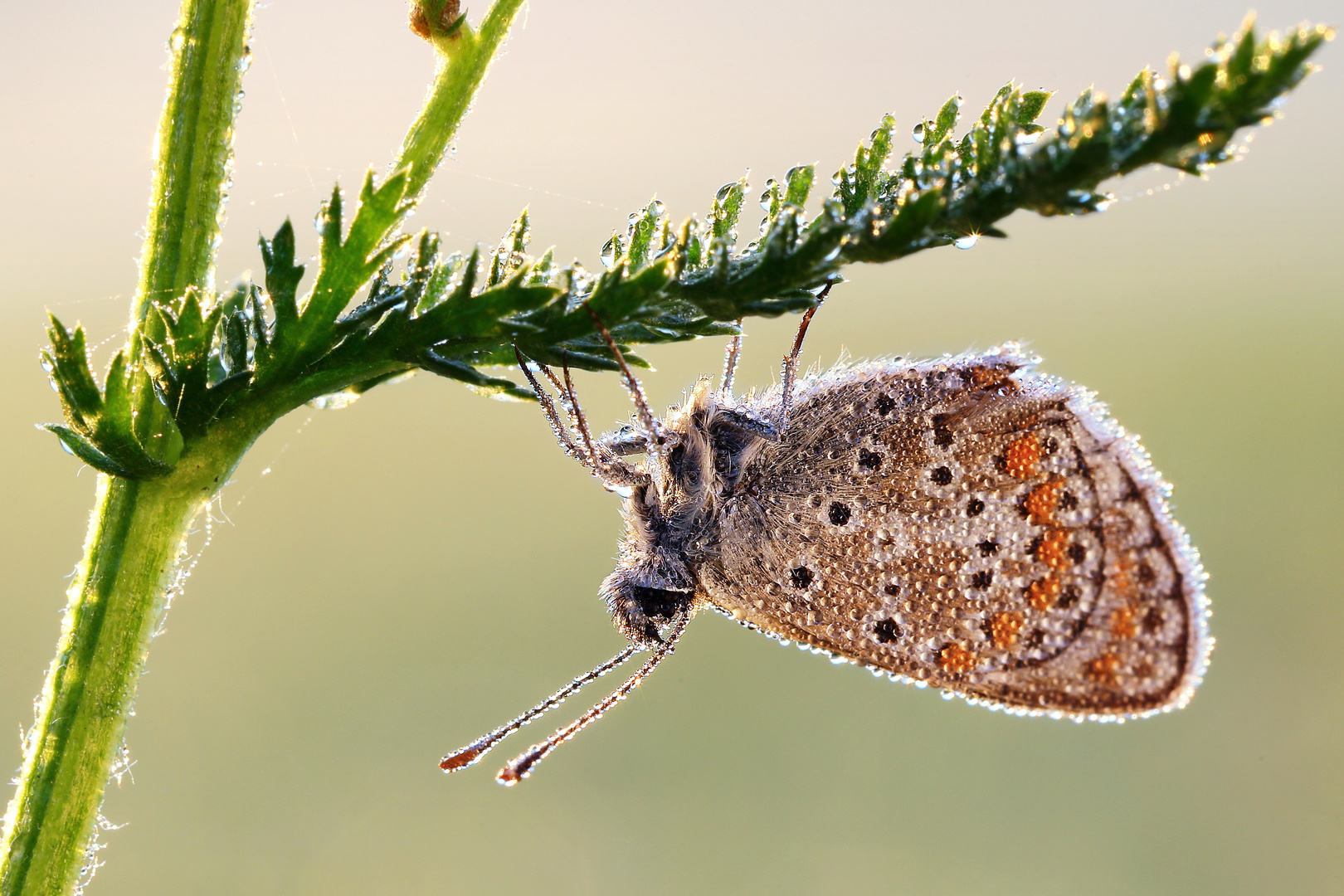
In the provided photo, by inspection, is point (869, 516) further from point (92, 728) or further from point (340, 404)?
point (92, 728)

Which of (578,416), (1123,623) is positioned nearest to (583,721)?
(578,416)

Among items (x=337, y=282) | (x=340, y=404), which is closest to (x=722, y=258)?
(x=337, y=282)

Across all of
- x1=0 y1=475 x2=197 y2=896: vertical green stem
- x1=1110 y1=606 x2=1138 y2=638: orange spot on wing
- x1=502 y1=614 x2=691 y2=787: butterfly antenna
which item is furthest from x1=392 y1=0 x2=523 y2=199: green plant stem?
x1=1110 y1=606 x2=1138 y2=638: orange spot on wing

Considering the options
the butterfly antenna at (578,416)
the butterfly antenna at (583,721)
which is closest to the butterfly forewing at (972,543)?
the butterfly antenna at (583,721)

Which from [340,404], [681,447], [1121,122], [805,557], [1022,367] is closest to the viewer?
[1121,122]

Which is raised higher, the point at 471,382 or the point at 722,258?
the point at 722,258

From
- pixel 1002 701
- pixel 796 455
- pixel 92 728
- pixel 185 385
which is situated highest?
pixel 185 385

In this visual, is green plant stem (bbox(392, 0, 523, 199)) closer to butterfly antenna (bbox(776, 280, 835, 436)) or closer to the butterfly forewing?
butterfly antenna (bbox(776, 280, 835, 436))
